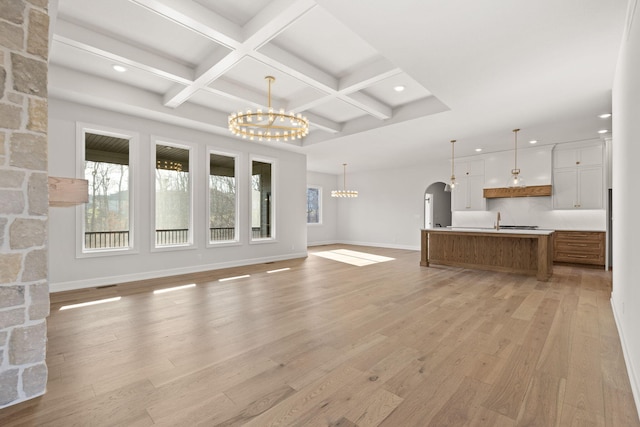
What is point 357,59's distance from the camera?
13.1 ft

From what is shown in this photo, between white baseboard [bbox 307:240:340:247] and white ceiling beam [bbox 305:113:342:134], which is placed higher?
white ceiling beam [bbox 305:113:342:134]

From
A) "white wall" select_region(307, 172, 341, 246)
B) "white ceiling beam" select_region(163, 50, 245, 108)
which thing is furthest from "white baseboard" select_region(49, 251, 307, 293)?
"white wall" select_region(307, 172, 341, 246)

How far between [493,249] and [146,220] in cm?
703

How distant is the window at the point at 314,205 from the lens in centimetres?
1196

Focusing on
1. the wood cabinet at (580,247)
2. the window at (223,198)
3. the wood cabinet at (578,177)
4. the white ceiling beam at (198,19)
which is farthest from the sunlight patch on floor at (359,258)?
the white ceiling beam at (198,19)

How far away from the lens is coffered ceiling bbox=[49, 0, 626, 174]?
9.18ft

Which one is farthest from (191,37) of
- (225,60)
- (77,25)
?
(77,25)

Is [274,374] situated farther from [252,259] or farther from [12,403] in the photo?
[252,259]

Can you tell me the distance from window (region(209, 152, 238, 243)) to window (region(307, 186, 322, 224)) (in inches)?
201

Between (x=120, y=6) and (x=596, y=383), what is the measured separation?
17.4 ft

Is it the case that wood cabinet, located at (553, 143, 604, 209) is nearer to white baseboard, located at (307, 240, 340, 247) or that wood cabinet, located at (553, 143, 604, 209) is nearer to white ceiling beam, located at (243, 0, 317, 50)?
white baseboard, located at (307, 240, 340, 247)

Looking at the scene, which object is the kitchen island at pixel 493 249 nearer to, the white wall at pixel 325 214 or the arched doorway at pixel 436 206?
the arched doorway at pixel 436 206

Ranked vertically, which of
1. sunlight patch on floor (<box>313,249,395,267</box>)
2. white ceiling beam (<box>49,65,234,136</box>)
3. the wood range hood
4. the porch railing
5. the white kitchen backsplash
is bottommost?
sunlight patch on floor (<box>313,249,395,267</box>)

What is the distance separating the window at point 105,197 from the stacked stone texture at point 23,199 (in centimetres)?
374
